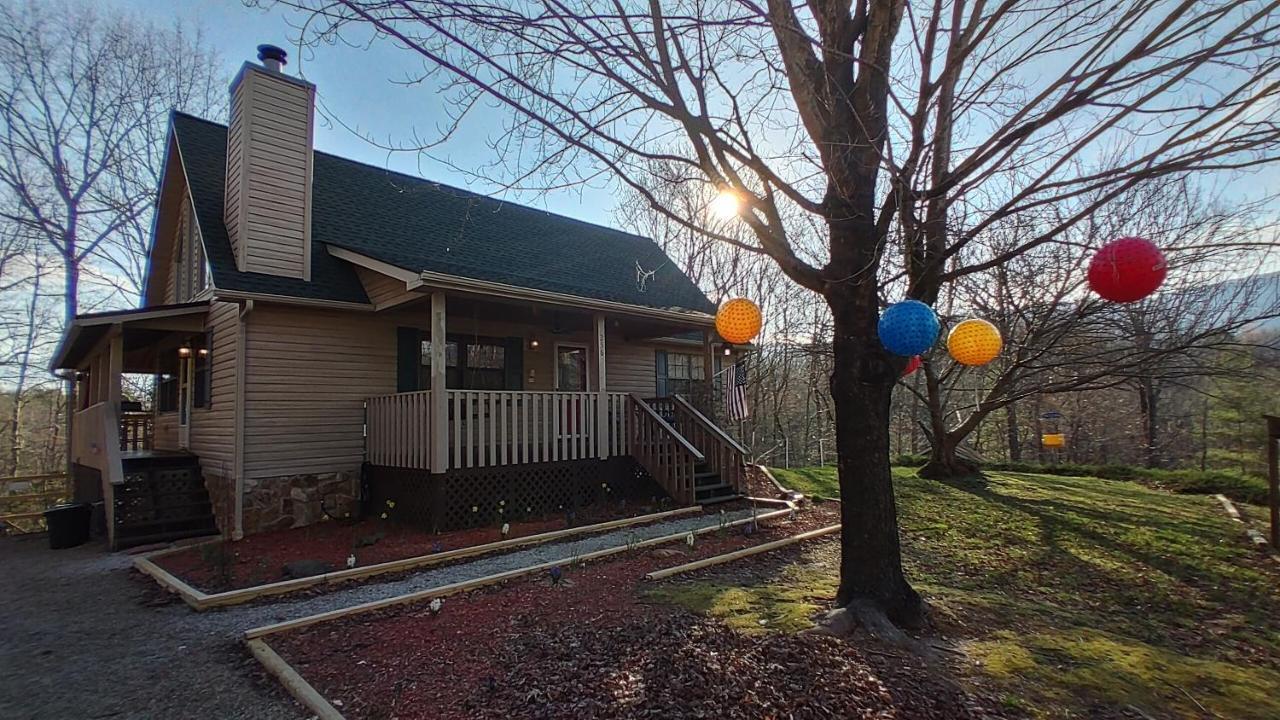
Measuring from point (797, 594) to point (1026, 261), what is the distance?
7.13 metres

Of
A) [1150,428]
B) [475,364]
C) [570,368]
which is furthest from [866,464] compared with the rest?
[1150,428]

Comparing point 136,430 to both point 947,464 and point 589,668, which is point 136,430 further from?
point 947,464

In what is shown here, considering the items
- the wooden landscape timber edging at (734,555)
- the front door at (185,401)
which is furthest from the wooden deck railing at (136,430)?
the wooden landscape timber edging at (734,555)

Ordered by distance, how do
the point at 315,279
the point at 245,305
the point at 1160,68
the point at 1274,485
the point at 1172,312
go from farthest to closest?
1. the point at 1172,312
2. the point at 315,279
3. the point at 245,305
4. the point at 1274,485
5. the point at 1160,68

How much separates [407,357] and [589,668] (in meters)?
7.28

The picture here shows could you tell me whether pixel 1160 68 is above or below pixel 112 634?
above

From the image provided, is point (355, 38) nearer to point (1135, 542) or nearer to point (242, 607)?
point (242, 607)

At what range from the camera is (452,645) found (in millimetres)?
3881

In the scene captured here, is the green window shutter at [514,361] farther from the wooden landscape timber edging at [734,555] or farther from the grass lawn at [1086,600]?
the grass lawn at [1086,600]

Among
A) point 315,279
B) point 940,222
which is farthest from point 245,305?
point 940,222

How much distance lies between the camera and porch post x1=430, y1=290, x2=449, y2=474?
25.0 feet

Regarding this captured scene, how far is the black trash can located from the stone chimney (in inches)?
173

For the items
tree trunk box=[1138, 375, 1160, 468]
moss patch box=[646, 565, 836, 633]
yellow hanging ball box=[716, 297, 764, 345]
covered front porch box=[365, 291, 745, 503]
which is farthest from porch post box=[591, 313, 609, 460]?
tree trunk box=[1138, 375, 1160, 468]

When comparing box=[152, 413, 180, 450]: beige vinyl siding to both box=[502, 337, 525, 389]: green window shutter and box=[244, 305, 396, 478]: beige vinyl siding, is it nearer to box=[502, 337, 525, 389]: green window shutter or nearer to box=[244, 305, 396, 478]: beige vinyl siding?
box=[244, 305, 396, 478]: beige vinyl siding
